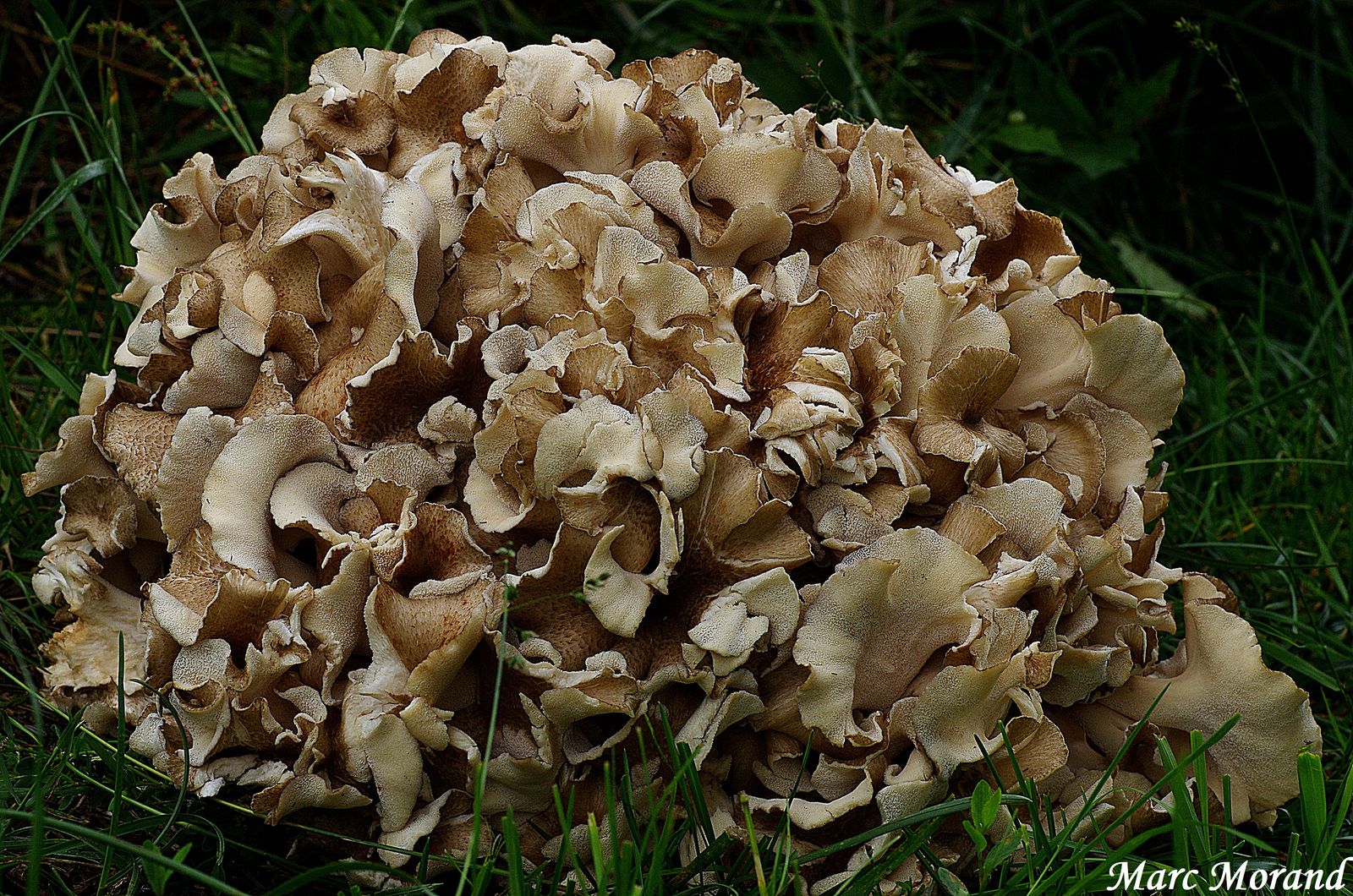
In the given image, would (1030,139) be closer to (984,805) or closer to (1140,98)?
A: (1140,98)

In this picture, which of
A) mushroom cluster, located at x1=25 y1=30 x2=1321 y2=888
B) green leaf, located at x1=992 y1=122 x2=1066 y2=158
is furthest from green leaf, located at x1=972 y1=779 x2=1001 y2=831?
green leaf, located at x1=992 y1=122 x2=1066 y2=158

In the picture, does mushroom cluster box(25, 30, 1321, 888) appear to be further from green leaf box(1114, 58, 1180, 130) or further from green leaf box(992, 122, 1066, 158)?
green leaf box(1114, 58, 1180, 130)

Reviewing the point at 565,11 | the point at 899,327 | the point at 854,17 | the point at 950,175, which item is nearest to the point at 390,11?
the point at 565,11

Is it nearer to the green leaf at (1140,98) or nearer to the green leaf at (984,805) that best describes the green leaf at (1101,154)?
the green leaf at (1140,98)

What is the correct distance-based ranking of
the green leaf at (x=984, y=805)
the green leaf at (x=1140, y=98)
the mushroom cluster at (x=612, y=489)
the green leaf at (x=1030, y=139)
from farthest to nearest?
1. the green leaf at (x=1140, y=98)
2. the green leaf at (x=1030, y=139)
3. the mushroom cluster at (x=612, y=489)
4. the green leaf at (x=984, y=805)

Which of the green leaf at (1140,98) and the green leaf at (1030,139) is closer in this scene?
the green leaf at (1030,139)

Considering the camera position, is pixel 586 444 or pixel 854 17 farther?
pixel 854 17

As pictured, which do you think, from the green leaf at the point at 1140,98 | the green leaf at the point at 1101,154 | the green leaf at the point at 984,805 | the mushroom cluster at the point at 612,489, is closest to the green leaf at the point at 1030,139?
the green leaf at the point at 1101,154

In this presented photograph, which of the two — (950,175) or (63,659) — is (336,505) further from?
(950,175)
